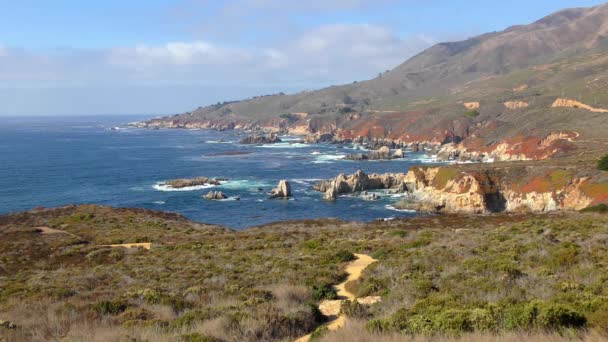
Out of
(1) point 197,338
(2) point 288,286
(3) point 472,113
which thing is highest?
(3) point 472,113

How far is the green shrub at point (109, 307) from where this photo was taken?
42.0ft

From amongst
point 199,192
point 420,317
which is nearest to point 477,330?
point 420,317

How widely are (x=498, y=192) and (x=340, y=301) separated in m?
58.8

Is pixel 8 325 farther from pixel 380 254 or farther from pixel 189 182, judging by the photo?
pixel 189 182

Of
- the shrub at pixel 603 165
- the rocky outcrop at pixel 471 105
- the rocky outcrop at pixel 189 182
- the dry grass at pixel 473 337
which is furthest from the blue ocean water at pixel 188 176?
the dry grass at pixel 473 337

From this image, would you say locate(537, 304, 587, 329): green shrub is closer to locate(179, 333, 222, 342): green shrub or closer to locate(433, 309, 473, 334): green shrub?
locate(433, 309, 473, 334): green shrub

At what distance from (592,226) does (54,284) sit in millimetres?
29717

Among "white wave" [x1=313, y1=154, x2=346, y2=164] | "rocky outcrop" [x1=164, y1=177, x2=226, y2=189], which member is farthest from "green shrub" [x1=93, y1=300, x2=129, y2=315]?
"white wave" [x1=313, y1=154, x2=346, y2=164]

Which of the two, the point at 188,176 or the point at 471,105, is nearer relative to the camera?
the point at 188,176

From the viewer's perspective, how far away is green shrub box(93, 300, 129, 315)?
1280 cm

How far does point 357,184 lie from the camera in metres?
84.8

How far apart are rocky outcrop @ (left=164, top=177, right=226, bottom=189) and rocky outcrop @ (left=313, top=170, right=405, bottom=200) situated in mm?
21651

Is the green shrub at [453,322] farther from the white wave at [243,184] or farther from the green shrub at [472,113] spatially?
the green shrub at [472,113]

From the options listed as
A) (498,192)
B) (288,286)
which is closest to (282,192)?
(498,192)
